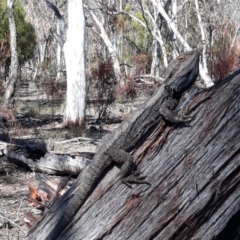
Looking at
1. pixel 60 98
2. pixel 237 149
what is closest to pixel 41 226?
pixel 237 149

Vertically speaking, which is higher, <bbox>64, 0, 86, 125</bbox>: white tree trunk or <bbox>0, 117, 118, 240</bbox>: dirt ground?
<bbox>64, 0, 86, 125</bbox>: white tree trunk

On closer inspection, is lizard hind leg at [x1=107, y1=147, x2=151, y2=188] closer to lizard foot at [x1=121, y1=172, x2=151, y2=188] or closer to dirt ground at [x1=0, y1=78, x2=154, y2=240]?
lizard foot at [x1=121, y1=172, x2=151, y2=188]

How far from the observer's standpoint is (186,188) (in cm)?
238

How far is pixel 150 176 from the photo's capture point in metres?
2.54

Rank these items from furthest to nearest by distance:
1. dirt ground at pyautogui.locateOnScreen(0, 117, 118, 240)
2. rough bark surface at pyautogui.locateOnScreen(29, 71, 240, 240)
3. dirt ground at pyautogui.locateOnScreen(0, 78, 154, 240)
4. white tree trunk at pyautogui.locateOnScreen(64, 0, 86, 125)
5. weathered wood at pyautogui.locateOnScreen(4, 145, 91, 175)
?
white tree trunk at pyautogui.locateOnScreen(64, 0, 86, 125) → weathered wood at pyautogui.locateOnScreen(4, 145, 91, 175) → dirt ground at pyautogui.locateOnScreen(0, 78, 154, 240) → dirt ground at pyautogui.locateOnScreen(0, 117, 118, 240) → rough bark surface at pyautogui.locateOnScreen(29, 71, 240, 240)

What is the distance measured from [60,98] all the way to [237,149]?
52.0ft

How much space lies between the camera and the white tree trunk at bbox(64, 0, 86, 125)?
1402cm

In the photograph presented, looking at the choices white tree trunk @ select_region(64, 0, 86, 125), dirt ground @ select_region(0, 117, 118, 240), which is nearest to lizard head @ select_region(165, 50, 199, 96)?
dirt ground @ select_region(0, 117, 118, 240)

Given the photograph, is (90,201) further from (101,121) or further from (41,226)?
(101,121)

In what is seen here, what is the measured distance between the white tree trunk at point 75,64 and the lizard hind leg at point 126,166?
11.1 meters

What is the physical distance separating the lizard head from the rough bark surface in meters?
0.50

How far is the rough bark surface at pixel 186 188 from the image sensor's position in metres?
2.34

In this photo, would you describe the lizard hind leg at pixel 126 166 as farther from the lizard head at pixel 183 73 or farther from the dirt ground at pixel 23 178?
the dirt ground at pixel 23 178

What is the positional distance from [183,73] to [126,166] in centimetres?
75
